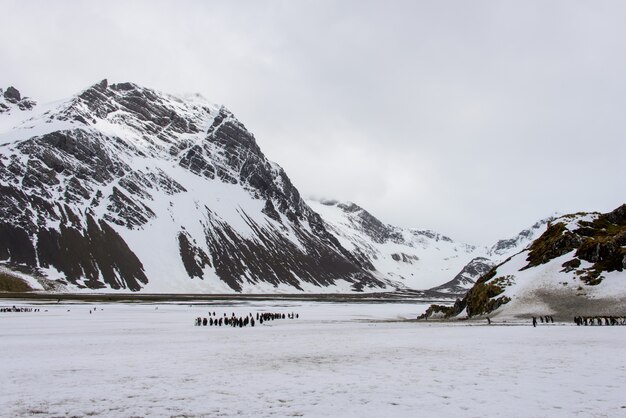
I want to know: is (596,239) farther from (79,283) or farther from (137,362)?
(79,283)

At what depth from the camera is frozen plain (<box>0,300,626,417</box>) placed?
1709 centimetres

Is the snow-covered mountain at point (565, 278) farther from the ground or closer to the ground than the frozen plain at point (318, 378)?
→ farther from the ground

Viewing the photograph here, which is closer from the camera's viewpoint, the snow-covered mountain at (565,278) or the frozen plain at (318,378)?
the frozen plain at (318,378)

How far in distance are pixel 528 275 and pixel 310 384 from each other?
68.5 metres

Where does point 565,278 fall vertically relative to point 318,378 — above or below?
above

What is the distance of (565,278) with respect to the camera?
75562 mm

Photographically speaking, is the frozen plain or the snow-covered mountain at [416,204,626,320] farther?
the snow-covered mountain at [416,204,626,320]

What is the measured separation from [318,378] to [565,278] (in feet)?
215

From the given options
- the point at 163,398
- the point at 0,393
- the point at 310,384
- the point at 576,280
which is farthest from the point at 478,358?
the point at 576,280

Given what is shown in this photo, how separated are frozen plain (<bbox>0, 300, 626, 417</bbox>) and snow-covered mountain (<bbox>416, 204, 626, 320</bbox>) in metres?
33.4

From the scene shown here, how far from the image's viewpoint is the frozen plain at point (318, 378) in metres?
17.1

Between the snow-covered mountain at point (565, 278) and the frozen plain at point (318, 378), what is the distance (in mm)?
33366

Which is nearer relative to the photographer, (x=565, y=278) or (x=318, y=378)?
(x=318, y=378)

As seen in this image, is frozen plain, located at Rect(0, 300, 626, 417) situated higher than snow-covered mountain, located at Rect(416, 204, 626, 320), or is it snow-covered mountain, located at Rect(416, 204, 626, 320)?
snow-covered mountain, located at Rect(416, 204, 626, 320)
